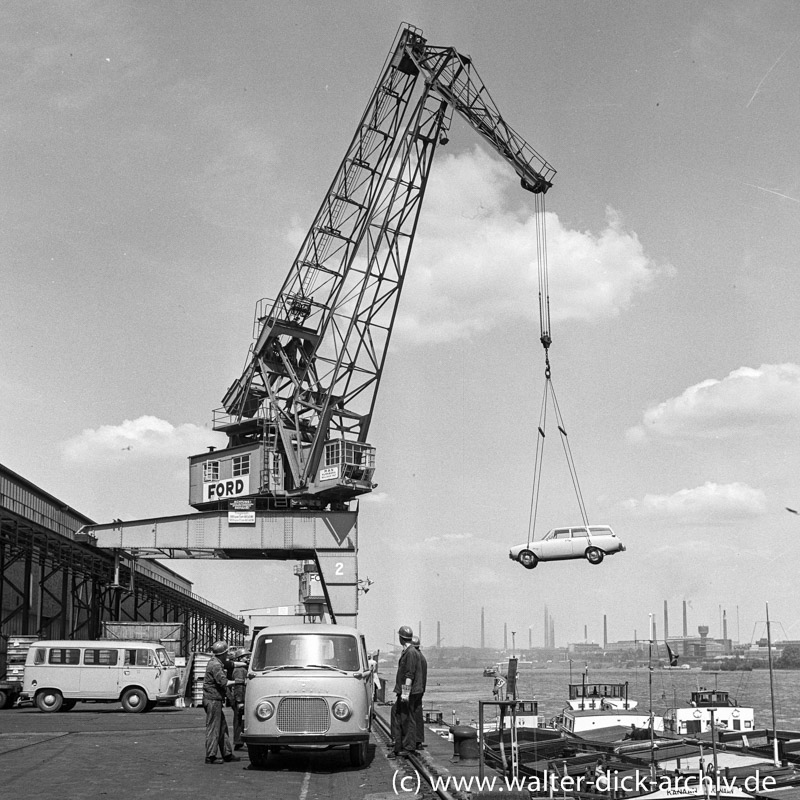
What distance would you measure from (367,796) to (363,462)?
1443 inches

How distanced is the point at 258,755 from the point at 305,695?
152cm

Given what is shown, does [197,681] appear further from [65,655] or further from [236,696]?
[236,696]

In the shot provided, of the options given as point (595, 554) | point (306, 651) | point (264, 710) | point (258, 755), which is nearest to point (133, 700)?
point (258, 755)

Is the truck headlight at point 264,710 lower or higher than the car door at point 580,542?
lower

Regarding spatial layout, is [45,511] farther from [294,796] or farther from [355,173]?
[294,796]

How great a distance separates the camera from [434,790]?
11914mm

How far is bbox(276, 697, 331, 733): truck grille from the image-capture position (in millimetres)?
14664

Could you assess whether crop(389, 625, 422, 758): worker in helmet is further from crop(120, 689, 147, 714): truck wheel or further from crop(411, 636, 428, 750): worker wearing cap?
crop(120, 689, 147, 714): truck wheel

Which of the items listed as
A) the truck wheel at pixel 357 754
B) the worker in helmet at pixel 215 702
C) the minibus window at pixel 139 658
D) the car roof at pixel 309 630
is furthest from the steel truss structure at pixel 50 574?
the truck wheel at pixel 357 754

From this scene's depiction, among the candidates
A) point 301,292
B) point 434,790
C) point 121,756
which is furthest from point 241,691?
point 301,292

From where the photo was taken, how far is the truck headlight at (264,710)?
14656 millimetres

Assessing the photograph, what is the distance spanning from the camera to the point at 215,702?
51.6 feet

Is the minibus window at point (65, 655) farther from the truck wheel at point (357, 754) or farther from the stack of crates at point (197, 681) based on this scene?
the truck wheel at point (357, 754)

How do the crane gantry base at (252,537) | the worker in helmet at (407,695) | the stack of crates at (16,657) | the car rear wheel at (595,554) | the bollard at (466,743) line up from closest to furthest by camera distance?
the bollard at (466,743) → the worker in helmet at (407,695) → the stack of crates at (16,657) → the car rear wheel at (595,554) → the crane gantry base at (252,537)
